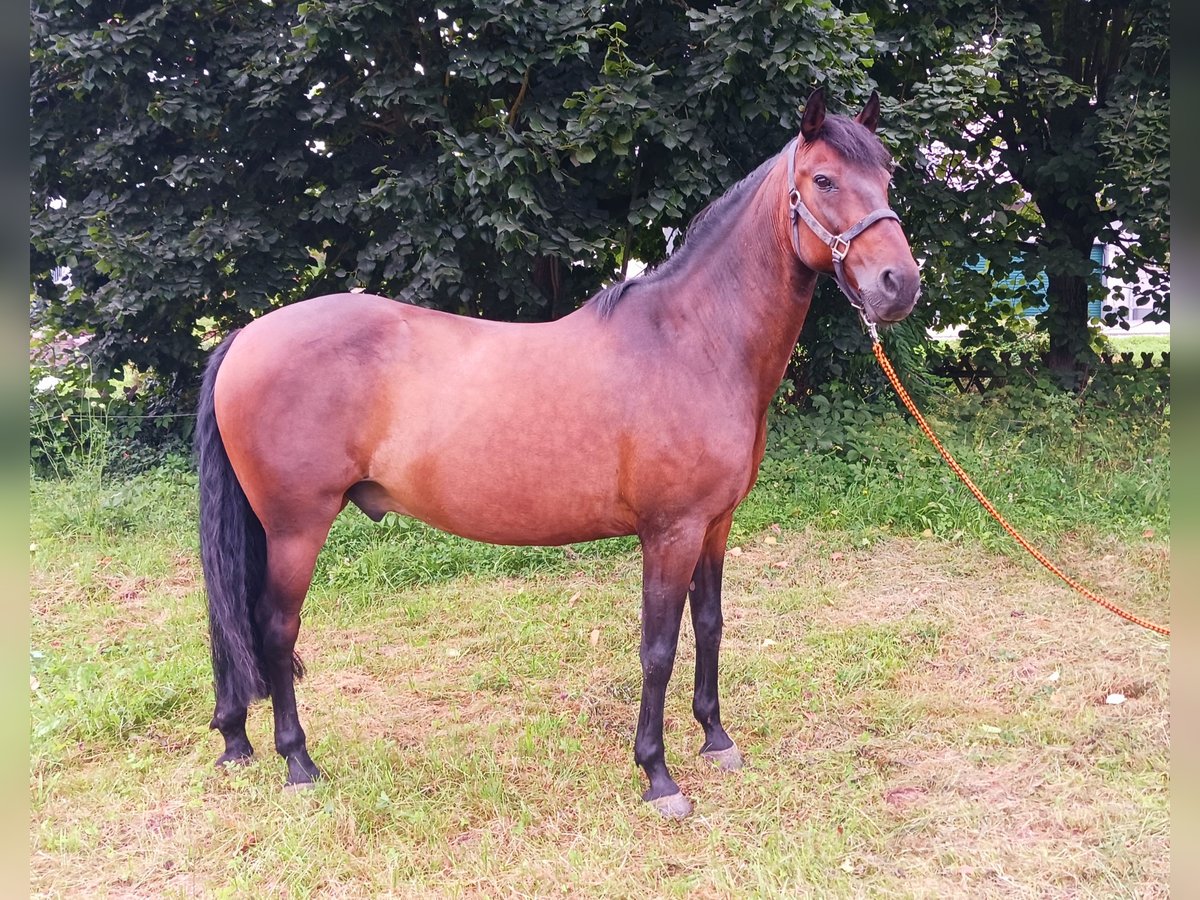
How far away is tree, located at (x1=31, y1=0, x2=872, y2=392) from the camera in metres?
5.29

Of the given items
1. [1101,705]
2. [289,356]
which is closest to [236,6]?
[289,356]

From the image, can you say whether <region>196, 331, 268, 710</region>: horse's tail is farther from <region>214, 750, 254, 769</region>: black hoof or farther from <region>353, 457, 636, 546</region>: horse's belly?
A: <region>353, 457, 636, 546</region>: horse's belly

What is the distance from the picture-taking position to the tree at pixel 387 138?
5.29m

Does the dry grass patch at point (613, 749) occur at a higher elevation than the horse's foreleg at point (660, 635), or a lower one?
lower

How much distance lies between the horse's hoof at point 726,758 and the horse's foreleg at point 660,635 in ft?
1.03

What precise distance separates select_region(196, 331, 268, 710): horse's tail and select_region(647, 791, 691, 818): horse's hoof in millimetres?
1602

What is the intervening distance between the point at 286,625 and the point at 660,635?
1.47 metres

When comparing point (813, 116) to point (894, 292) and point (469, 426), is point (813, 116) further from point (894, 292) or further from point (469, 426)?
point (469, 426)

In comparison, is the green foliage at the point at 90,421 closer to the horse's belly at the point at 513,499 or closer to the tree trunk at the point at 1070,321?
the horse's belly at the point at 513,499

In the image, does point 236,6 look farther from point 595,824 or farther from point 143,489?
point 595,824

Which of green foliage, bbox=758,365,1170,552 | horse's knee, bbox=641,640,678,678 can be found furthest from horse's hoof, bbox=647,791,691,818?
green foliage, bbox=758,365,1170,552

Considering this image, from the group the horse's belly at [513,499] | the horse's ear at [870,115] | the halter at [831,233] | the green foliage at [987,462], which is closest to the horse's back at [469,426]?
the horse's belly at [513,499]

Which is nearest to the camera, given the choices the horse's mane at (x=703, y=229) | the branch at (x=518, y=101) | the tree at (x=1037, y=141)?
the horse's mane at (x=703, y=229)

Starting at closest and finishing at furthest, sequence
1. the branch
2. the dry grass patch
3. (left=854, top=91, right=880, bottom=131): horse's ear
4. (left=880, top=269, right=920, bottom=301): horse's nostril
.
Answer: (left=880, top=269, right=920, bottom=301): horse's nostril, the dry grass patch, (left=854, top=91, right=880, bottom=131): horse's ear, the branch
